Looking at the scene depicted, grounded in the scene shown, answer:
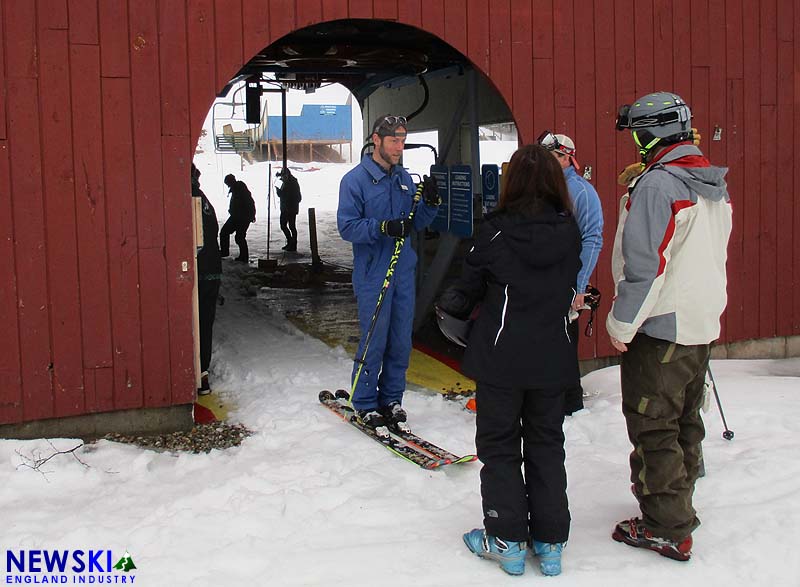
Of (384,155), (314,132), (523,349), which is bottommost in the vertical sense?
(523,349)

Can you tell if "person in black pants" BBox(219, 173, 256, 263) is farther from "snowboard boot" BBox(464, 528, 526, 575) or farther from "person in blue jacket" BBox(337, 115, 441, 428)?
"snowboard boot" BBox(464, 528, 526, 575)

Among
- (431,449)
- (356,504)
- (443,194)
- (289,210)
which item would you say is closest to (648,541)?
(356,504)

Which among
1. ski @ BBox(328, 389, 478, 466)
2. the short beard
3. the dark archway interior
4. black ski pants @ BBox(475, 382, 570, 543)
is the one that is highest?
the dark archway interior

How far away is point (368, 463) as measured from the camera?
481 centimetres

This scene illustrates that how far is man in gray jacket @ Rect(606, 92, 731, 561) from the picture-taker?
137 inches

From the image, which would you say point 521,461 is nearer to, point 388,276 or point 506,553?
point 506,553

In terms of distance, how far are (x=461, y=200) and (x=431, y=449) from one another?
136 inches

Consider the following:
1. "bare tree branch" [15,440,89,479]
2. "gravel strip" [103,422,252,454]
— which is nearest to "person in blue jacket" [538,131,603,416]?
"gravel strip" [103,422,252,454]

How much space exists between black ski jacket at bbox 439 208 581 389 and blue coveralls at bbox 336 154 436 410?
68.8 inches

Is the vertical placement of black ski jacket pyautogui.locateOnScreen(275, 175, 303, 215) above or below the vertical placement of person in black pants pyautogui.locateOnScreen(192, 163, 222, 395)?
above

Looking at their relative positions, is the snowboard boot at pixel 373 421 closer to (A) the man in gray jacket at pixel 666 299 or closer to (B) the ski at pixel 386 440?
(B) the ski at pixel 386 440

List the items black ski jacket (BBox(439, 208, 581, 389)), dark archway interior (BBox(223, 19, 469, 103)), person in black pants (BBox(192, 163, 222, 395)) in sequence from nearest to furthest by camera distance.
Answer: black ski jacket (BBox(439, 208, 581, 389)), person in black pants (BBox(192, 163, 222, 395)), dark archway interior (BBox(223, 19, 469, 103))

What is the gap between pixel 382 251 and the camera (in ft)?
17.2

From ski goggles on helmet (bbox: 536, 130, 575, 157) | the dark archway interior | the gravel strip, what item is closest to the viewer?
ski goggles on helmet (bbox: 536, 130, 575, 157)
